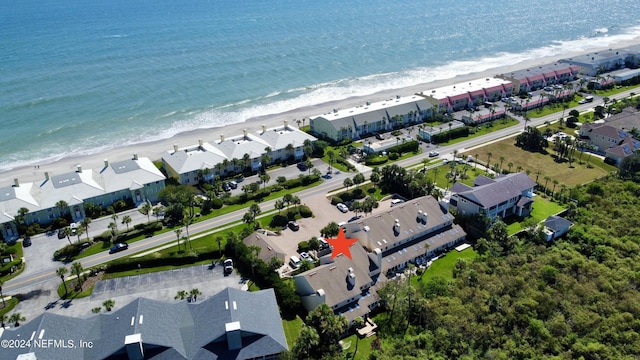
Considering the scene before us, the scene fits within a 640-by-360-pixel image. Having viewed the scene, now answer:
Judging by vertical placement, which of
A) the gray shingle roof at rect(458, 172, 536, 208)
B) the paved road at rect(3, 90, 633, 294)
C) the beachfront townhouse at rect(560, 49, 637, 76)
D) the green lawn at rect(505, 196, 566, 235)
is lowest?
the green lawn at rect(505, 196, 566, 235)

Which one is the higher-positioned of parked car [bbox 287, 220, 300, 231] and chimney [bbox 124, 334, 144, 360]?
chimney [bbox 124, 334, 144, 360]

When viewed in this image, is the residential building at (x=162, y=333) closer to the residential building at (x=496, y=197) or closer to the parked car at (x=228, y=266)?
the parked car at (x=228, y=266)

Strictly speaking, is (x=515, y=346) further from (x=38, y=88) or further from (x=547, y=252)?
(x=38, y=88)

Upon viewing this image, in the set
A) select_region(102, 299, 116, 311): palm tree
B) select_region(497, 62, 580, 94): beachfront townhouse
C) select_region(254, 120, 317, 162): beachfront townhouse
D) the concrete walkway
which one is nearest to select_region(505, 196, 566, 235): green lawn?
the concrete walkway

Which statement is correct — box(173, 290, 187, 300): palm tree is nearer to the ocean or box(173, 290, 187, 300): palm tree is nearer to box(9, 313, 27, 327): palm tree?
box(9, 313, 27, 327): palm tree

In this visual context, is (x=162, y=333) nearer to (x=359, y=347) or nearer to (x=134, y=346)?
(x=134, y=346)

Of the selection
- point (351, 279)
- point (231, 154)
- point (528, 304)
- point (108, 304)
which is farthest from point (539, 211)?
point (108, 304)
